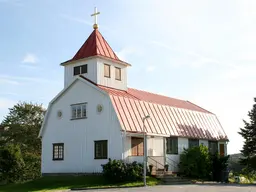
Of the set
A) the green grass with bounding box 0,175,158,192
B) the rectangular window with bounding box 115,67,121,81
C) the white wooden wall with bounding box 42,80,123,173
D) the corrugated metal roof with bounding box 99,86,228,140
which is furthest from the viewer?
the rectangular window with bounding box 115,67,121,81

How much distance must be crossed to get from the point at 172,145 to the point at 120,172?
291 inches

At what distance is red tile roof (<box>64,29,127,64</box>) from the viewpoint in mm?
33938

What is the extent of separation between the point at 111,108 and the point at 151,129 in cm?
326

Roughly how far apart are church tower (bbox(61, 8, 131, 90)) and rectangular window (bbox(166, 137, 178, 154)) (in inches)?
211

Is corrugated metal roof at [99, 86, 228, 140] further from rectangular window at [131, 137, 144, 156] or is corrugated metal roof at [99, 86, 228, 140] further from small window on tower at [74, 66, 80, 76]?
small window on tower at [74, 66, 80, 76]

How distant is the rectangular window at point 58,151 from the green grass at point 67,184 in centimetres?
282

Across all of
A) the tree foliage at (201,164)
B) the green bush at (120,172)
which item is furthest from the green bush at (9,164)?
the tree foliage at (201,164)

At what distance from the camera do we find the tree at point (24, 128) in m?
48.8

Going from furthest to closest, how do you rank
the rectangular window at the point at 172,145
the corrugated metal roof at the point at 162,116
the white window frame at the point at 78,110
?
1. the rectangular window at the point at 172,145
2. the white window frame at the point at 78,110
3. the corrugated metal roof at the point at 162,116

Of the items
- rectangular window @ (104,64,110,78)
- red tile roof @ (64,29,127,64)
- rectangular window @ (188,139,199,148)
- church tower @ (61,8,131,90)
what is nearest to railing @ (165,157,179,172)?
rectangular window @ (188,139,199,148)

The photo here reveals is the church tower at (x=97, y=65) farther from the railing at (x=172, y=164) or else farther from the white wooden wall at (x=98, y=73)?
the railing at (x=172, y=164)

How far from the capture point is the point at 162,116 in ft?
113

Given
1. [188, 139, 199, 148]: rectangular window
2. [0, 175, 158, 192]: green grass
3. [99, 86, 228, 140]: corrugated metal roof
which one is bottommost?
[0, 175, 158, 192]: green grass

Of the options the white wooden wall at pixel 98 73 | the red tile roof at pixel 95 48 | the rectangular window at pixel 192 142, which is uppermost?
the red tile roof at pixel 95 48
